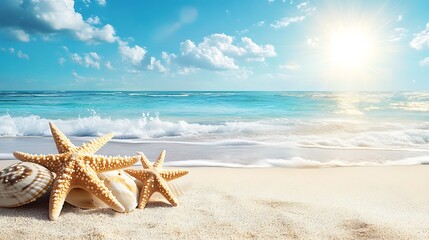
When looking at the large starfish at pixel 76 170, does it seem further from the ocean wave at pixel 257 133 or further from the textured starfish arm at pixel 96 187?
the ocean wave at pixel 257 133

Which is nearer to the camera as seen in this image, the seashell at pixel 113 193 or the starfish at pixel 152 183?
the seashell at pixel 113 193

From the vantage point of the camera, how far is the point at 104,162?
2.82m

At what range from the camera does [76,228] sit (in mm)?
2389

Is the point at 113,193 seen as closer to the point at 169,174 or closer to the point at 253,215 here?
the point at 169,174

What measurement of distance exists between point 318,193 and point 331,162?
88.5 inches

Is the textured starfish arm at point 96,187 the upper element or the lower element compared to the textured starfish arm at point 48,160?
lower

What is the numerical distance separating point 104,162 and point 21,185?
0.59 metres

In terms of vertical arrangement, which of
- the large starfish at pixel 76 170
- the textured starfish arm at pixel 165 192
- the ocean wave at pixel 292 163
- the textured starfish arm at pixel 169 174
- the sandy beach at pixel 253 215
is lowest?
the ocean wave at pixel 292 163

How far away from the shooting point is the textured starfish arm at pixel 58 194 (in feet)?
8.23

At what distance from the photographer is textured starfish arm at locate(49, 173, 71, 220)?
2510 mm

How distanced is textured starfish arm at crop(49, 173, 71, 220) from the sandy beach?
2.8 inches

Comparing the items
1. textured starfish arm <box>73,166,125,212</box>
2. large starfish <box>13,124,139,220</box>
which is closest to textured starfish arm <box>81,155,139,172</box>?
large starfish <box>13,124,139,220</box>

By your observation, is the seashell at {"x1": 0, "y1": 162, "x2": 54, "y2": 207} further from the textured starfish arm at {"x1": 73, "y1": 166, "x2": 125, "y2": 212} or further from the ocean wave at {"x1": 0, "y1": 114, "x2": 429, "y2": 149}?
the ocean wave at {"x1": 0, "y1": 114, "x2": 429, "y2": 149}

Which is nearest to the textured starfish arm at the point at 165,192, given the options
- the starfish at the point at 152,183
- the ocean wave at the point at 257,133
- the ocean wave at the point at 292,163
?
the starfish at the point at 152,183
